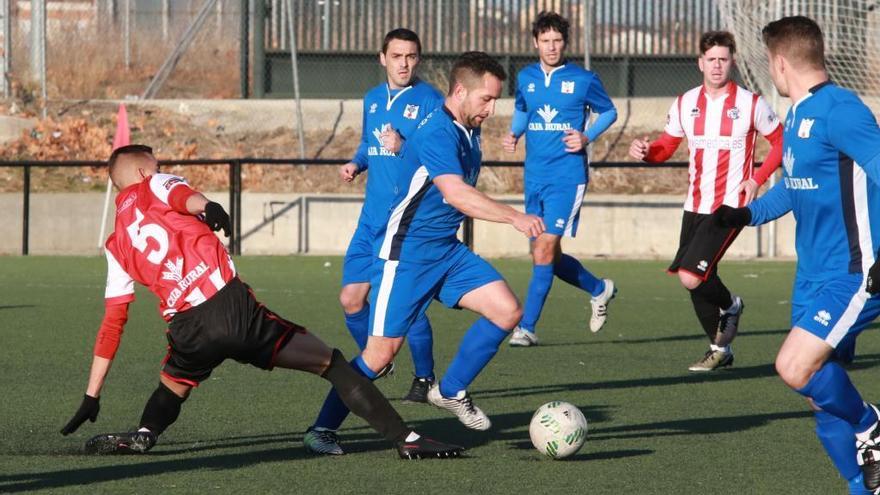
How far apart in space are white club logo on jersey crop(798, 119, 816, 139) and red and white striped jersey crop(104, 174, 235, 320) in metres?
2.27

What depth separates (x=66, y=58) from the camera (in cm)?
2408

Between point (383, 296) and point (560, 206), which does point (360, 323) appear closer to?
point (383, 296)

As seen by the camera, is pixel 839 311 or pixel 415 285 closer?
pixel 839 311

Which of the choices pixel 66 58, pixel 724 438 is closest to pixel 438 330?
pixel 724 438

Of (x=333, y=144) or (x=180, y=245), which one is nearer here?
(x=180, y=245)

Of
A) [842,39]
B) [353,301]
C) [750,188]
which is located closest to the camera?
[353,301]

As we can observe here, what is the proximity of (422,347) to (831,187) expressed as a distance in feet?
9.51

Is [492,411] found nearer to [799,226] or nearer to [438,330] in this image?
[799,226]

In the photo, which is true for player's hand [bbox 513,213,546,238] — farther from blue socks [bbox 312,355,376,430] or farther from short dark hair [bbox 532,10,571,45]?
short dark hair [bbox 532,10,571,45]

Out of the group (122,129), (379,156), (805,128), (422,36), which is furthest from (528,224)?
(422,36)

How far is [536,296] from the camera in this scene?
33.6ft

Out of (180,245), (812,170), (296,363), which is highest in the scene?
(812,170)

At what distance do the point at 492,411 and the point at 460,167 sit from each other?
1.69 m

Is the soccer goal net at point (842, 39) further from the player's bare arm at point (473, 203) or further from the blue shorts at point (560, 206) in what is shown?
the player's bare arm at point (473, 203)
